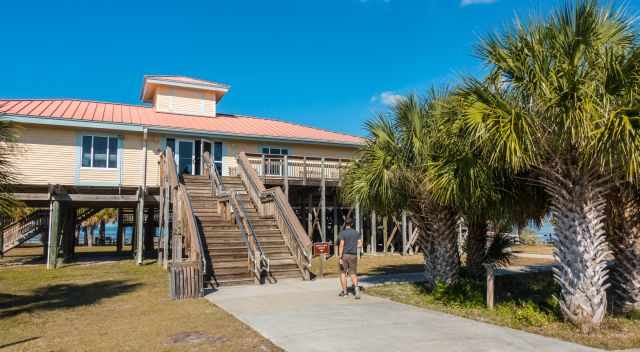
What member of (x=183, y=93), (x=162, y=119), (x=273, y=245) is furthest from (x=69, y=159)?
(x=273, y=245)

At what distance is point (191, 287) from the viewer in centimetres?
947

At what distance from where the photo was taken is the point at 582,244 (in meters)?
6.79

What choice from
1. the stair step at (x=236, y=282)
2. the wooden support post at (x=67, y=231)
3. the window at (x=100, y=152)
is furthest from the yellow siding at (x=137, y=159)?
the stair step at (x=236, y=282)

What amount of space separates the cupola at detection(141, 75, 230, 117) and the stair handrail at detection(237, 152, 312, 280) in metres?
6.98

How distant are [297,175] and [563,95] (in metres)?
13.9

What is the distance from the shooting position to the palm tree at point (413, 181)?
9.60 meters

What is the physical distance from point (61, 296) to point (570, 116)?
10.7 meters

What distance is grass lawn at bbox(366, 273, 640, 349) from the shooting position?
6.29 metres

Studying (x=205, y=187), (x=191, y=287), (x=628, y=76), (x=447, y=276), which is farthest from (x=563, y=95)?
(x=205, y=187)

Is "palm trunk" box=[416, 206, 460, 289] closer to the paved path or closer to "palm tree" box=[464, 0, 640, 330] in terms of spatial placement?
the paved path

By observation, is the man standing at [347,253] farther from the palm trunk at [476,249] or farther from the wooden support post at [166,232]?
the wooden support post at [166,232]

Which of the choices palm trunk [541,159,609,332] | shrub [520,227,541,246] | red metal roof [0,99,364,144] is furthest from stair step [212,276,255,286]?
shrub [520,227,541,246]

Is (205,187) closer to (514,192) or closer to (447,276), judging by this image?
(447,276)

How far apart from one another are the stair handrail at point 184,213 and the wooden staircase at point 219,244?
1.04ft
